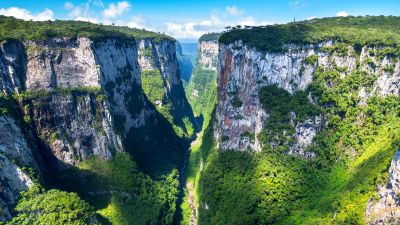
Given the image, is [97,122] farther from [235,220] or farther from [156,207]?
[235,220]

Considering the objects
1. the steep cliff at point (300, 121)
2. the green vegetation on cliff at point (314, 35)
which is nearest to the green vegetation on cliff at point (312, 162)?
the steep cliff at point (300, 121)

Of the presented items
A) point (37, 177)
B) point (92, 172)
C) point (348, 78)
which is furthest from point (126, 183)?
point (348, 78)

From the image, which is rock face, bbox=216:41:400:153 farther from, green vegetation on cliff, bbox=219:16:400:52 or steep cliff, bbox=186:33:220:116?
steep cliff, bbox=186:33:220:116

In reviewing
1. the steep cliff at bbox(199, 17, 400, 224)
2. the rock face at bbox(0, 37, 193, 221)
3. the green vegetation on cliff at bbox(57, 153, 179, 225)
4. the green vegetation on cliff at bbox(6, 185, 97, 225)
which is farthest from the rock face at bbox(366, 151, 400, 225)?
the rock face at bbox(0, 37, 193, 221)

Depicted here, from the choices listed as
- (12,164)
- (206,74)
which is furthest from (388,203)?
(206,74)

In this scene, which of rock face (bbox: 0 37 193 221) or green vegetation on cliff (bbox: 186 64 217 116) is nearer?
rock face (bbox: 0 37 193 221)

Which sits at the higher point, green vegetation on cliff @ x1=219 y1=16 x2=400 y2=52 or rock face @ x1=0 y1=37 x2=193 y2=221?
green vegetation on cliff @ x1=219 y1=16 x2=400 y2=52

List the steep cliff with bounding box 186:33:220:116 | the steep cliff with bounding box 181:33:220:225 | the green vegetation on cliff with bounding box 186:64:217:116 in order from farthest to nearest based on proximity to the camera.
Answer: the steep cliff with bounding box 186:33:220:116
the green vegetation on cliff with bounding box 186:64:217:116
the steep cliff with bounding box 181:33:220:225

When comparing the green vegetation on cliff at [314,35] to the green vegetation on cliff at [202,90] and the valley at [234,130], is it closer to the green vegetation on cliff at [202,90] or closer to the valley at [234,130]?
the valley at [234,130]
